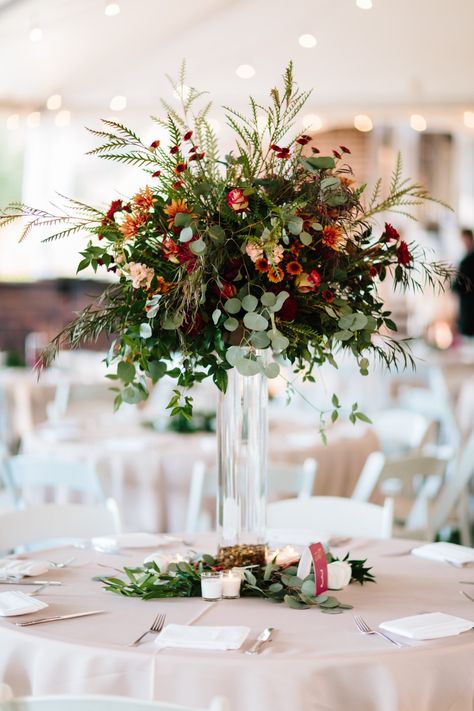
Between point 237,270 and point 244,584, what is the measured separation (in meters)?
0.74

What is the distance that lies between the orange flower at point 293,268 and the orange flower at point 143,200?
36 centimetres

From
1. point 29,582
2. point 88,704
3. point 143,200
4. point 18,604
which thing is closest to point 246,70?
point 143,200

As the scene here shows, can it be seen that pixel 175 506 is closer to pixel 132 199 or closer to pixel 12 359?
pixel 132 199

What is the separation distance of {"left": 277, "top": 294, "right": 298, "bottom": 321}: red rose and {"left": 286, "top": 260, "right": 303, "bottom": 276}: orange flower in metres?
0.06

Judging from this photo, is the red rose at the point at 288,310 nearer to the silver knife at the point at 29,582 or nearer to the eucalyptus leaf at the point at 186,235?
the eucalyptus leaf at the point at 186,235

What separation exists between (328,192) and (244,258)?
256 mm

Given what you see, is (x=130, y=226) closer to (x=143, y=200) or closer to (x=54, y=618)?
(x=143, y=200)

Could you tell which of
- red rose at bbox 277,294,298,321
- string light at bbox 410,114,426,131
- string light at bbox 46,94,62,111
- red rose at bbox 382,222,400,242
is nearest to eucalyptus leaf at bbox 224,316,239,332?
red rose at bbox 277,294,298,321

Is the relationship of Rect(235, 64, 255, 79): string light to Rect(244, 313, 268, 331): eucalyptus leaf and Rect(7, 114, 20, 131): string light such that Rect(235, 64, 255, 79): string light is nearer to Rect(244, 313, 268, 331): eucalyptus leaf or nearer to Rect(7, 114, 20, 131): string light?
Rect(7, 114, 20, 131): string light

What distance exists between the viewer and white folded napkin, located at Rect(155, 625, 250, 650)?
1874 millimetres

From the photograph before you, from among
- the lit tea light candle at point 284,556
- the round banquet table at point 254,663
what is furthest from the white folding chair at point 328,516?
the round banquet table at point 254,663

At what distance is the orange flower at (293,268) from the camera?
2.19 meters

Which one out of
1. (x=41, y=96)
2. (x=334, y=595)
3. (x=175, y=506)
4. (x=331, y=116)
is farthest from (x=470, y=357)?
(x=334, y=595)

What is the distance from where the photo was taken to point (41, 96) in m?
8.61
